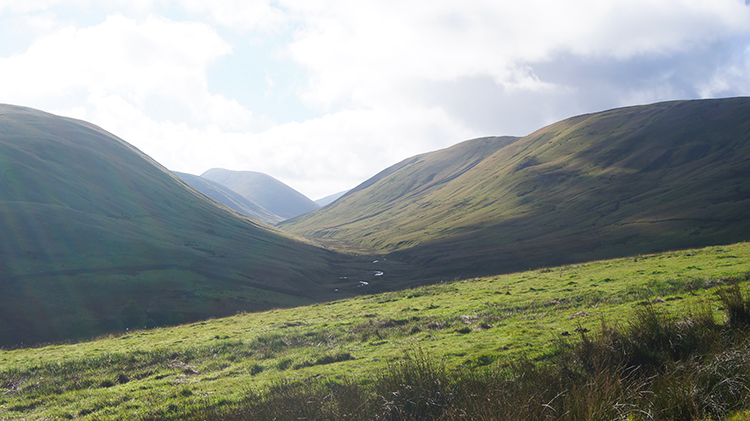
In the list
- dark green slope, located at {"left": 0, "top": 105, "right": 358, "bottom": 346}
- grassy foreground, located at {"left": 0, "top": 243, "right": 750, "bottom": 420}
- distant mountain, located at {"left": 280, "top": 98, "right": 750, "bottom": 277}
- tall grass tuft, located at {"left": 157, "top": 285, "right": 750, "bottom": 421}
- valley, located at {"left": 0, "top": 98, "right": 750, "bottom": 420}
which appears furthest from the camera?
distant mountain, located at {"left": 280, "top": 98, "right": 750, "bottom": 277}

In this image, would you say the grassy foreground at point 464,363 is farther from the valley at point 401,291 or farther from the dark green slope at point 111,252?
the dark green slope at point 111,252

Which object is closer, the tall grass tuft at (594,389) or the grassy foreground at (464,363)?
the tall grass tuft at (594,389)

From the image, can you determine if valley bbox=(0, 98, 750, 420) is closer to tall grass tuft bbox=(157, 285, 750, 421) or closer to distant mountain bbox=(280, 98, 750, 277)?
tall grass tuft bbox=(157, 285, 750, 421)

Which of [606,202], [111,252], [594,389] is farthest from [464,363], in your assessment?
[606,202]

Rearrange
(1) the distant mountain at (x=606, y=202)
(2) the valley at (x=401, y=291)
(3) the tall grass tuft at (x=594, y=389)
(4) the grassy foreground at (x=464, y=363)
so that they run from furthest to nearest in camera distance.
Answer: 1. (1) the distant mountain at (x=606, y=202)
2. (2) the valley at (x=401, y=291)
3. (4) the grassy foreground at (x=464, y=363)
4. (3) the tall grass tuft at (x=594, y=389)

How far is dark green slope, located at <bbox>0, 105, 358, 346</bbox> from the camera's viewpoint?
55844 mm

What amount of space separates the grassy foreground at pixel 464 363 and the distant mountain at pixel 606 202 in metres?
60.4

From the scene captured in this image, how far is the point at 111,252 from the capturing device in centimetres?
7694

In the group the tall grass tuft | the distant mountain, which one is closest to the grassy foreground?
the tall grass tuft

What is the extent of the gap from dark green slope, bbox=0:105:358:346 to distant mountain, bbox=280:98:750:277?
141ft

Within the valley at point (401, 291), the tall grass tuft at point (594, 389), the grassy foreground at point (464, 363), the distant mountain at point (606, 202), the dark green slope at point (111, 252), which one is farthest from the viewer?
the distant mountain at point (606, 202)

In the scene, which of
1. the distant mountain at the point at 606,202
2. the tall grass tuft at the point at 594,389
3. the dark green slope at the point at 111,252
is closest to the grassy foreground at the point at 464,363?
the tall grass tuft at the point at 594,389

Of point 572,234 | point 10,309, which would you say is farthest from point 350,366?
point 572,234

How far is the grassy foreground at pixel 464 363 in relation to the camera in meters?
7.63
